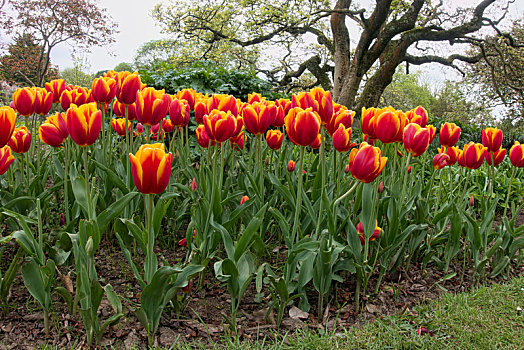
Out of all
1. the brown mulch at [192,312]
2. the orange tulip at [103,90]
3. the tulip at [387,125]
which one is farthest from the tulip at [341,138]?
the orange tulip at [103,90]

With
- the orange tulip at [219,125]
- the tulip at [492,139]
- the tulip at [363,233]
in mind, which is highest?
the orange tulip at [219,125]

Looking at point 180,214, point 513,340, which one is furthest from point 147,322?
point 513,340

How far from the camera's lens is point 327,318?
210 centimetres

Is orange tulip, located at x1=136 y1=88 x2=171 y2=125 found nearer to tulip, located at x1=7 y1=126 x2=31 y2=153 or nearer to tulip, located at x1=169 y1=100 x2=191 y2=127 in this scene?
tulip, located at x1=169 y1=100 x2=191 y2=127

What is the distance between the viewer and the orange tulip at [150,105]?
1979 mm

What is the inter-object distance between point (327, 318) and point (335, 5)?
1294 cm

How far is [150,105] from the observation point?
199cm

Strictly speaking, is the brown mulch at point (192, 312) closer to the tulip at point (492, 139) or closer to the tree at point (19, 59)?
the tulip at point (492, 139)

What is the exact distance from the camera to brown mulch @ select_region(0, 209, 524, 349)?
1833mm

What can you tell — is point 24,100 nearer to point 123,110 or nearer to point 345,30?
point 123,110

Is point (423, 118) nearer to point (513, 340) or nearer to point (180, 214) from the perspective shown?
point (513, 340)

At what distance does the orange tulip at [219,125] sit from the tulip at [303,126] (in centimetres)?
27

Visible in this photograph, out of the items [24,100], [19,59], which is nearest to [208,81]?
[24,100]

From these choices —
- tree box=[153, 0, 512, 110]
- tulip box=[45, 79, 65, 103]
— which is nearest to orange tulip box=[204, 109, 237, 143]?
tulip box=[45, 79, 65, 103]
